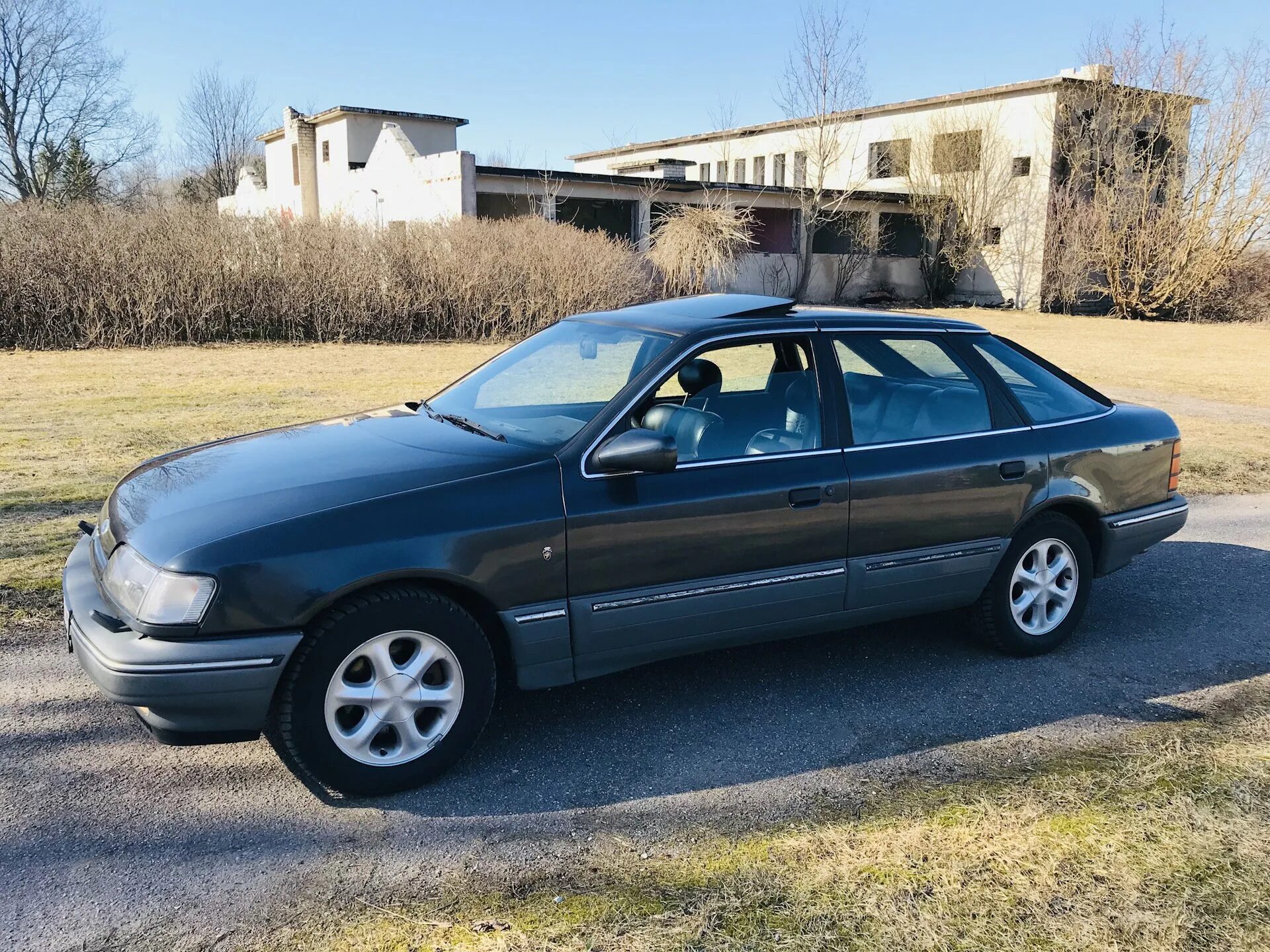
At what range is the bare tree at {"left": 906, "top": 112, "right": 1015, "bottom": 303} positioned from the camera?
37.6 metres

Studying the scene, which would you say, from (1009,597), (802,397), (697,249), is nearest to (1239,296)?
(697,249)

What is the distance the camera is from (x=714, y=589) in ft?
12.8

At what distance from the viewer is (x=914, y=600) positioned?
444 cm

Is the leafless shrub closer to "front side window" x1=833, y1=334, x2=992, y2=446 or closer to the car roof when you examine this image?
the car roof

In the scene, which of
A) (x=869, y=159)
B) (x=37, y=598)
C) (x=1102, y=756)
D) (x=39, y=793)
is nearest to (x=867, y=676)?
(x=1102, y=756)

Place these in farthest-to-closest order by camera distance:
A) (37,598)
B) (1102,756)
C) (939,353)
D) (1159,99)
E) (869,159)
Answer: (869,159) < (1159,99) < (37,598) < (939,353) < (1102,756)

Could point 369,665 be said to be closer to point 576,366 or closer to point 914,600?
point 576,366

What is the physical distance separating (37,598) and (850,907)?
14.6 feet

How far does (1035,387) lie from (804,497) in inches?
67.5

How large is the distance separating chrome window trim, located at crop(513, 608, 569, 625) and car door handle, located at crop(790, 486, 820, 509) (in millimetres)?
1050

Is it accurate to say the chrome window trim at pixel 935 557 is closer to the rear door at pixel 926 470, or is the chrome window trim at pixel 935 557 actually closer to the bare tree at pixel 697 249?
the rear door at pixel 926 470

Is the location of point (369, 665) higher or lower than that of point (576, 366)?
lower

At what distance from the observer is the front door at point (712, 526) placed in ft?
12.1

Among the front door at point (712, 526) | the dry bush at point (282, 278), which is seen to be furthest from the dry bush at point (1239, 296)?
the front door at point (712, 526)
